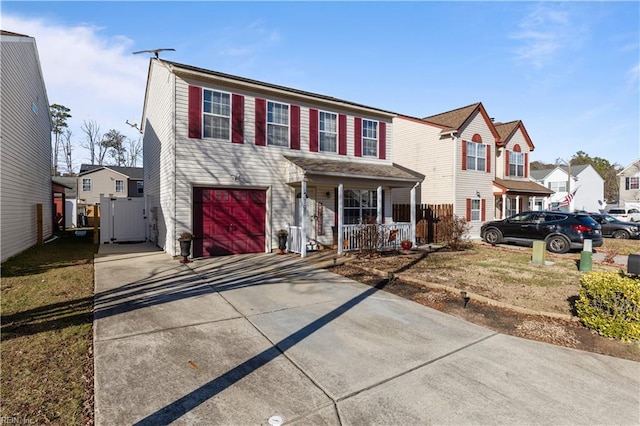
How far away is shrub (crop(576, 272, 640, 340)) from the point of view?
183 inches

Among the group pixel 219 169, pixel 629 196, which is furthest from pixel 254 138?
pixel 629 196

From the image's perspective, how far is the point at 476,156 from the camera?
19.3 meters

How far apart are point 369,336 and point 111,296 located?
5086mm

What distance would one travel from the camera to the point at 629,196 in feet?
128

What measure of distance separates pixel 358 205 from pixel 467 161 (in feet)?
26.9

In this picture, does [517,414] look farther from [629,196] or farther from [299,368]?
[629,196]

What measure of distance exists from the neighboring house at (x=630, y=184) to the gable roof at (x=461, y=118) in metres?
30.8

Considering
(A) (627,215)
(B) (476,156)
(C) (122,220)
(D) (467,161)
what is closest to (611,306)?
(D) (467,161)

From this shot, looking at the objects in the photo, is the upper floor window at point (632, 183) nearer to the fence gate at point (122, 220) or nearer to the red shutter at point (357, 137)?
the red shutter at point (357, 137)

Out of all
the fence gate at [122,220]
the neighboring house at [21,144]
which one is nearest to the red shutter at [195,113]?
the neighboring house at [21,144]

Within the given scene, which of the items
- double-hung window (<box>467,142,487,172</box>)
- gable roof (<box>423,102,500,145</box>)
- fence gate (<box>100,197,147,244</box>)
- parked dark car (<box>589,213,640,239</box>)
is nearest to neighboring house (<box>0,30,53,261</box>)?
fence gate (<box>100,197,147,244</box>)

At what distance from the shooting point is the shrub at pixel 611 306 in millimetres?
4660

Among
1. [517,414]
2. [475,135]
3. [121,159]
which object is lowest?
[517,414]

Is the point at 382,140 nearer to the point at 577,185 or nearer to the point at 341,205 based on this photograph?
the point at 341,205
